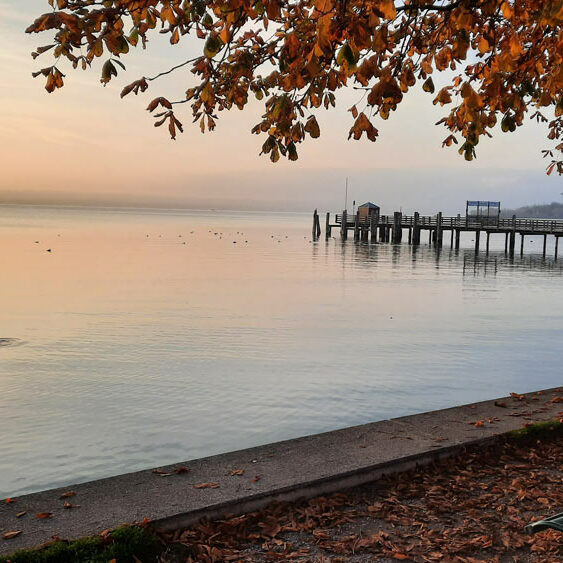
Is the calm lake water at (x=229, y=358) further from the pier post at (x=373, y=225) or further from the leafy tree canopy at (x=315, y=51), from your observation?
the pier post at (x=373, y=225)

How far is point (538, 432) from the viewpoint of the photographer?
6875mm

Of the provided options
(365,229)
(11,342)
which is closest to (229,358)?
(11,342)

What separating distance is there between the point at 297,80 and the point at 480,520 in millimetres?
3626

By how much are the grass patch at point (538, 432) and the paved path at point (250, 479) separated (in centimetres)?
12

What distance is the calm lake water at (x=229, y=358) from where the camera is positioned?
1022 cm

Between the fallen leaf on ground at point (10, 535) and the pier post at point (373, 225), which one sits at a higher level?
the pier post at point (373, 225)

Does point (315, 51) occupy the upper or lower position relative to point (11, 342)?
upper

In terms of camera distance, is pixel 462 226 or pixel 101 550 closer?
pixel 101 550

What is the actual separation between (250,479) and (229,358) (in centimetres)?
1064

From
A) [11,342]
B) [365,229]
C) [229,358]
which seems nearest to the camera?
[229,358]

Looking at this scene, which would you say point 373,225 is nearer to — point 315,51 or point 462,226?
point 462,226

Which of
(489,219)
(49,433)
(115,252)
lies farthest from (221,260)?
(49,433)

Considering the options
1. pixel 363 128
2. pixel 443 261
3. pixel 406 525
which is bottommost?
pixel 443 261

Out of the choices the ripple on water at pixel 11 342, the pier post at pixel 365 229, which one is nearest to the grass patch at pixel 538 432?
the ripple on water at pixel 11 342
